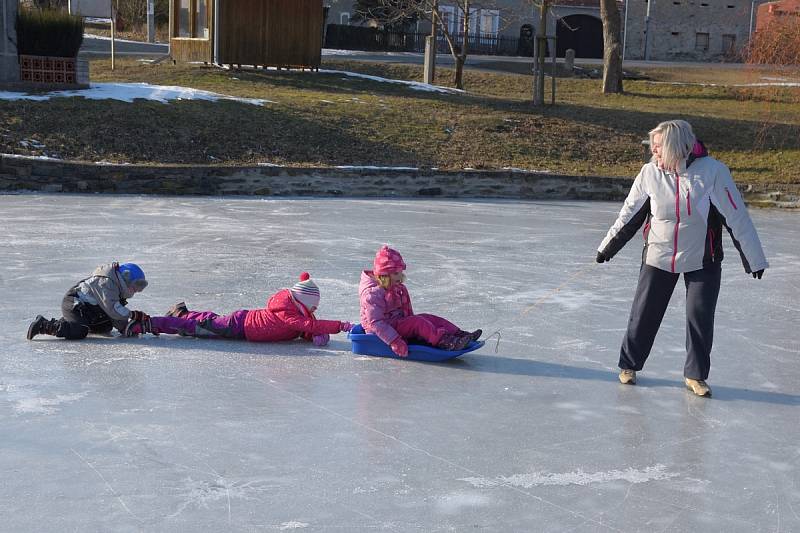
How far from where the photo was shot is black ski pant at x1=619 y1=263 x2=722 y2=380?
5.66 metres

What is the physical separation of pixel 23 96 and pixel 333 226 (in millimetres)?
8482

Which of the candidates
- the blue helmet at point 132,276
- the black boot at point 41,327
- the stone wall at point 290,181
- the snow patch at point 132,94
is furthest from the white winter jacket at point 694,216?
the snow patch at point 132,94

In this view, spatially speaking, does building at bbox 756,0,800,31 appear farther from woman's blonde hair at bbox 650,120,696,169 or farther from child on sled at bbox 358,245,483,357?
child on sled at bbox 358,245,483,357

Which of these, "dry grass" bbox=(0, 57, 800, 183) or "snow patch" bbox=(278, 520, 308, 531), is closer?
"snow patch" bbox=(278, 520, 308, 531)

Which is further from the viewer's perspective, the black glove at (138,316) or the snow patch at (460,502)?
the black glove at (138,316)

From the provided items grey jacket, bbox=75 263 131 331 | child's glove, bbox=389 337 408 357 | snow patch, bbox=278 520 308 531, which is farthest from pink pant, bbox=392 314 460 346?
snow patch, bbox=278 520 308 531

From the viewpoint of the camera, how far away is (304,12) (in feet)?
82.9

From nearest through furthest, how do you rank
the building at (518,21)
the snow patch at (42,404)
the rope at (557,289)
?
the snow patch at (42,404), the rope at (557,289), the building at (518,21)

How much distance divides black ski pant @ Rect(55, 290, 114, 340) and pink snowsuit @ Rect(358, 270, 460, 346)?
1.73 m

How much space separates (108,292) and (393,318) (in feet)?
5.94

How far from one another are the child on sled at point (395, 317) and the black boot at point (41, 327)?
1.98 metres

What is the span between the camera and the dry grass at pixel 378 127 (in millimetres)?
16641

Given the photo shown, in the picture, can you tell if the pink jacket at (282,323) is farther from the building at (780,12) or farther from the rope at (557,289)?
the building at (780,12)

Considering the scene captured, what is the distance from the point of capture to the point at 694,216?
5582mm
